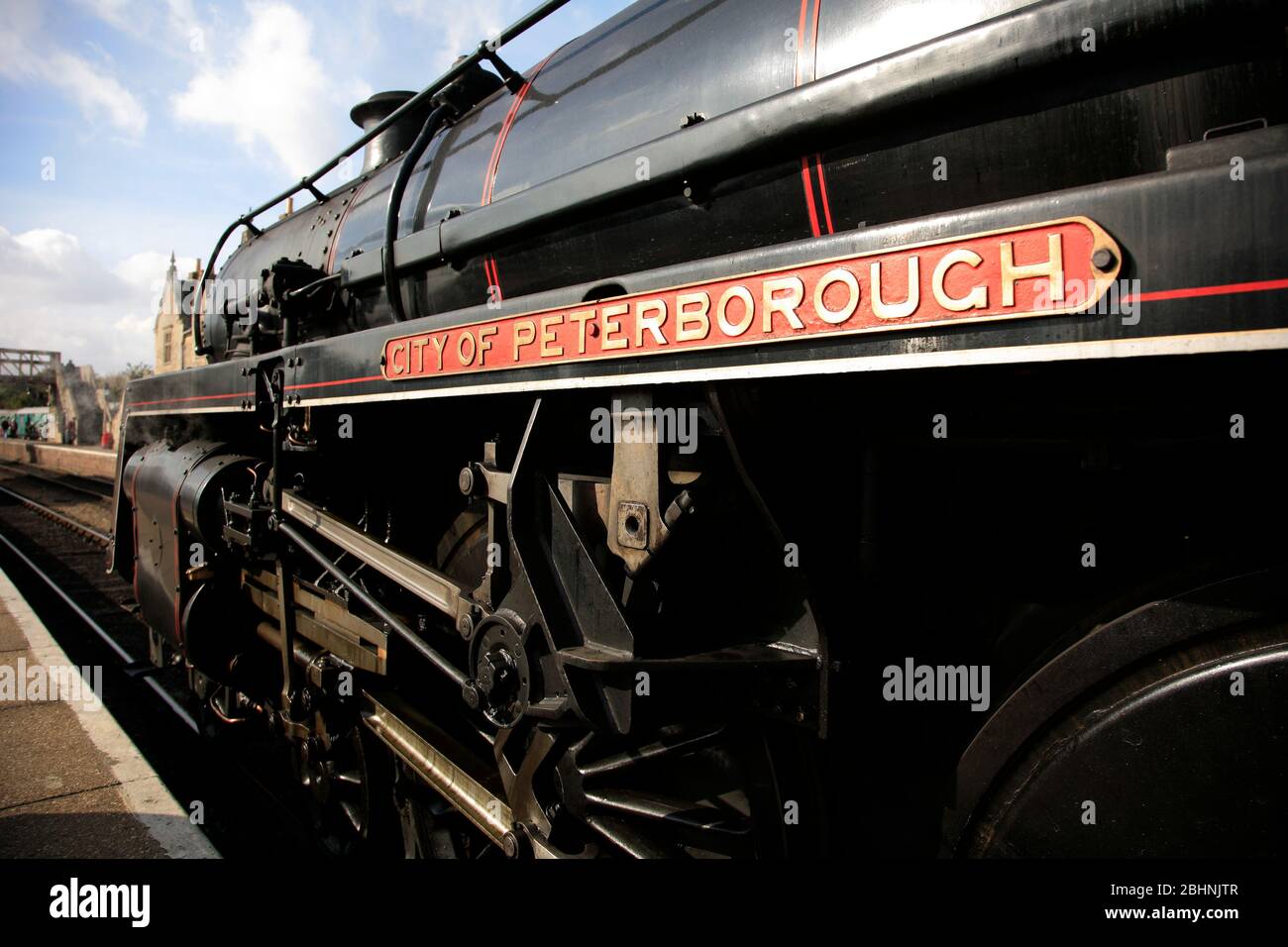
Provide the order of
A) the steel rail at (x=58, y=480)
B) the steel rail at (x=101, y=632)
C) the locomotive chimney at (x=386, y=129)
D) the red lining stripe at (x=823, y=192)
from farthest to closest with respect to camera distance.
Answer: the steel rail at (x=58, y=480), the steel rail at (x=101, y=632), the locomotive chimney at (x=386, y=129), the red lining stripe at (x=823, y=192)

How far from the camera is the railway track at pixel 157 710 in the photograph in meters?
3.87

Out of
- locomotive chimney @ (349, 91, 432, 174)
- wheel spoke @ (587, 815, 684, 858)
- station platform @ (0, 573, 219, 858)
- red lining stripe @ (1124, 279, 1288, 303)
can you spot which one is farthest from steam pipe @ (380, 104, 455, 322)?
red lining stripe @ (1124, 279, 1288, 303)

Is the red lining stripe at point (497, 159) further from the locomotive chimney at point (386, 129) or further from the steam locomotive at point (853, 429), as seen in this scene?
the locomotive chimney at point (386, 129)

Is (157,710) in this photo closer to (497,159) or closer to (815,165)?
(497,159)

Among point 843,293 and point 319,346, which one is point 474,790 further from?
point 843,293

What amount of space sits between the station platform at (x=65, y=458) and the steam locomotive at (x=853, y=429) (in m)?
18.8

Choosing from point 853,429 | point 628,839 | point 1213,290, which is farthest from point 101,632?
point 1213,290

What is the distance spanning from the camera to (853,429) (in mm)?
1770

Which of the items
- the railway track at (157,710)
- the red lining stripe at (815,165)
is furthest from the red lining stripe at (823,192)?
the railway track at (157,710)

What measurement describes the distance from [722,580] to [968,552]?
2.04ft

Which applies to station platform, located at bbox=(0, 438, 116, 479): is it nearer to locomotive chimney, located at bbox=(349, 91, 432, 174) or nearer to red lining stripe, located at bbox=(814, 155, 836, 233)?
locomotive chimney, located at bbox=(349, 91, 432, 174)

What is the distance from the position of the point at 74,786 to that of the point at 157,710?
209 cm

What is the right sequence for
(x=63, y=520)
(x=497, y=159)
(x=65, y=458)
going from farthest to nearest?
(x=65, y=458) → (x=63, y=520) → (x=497, y=159)

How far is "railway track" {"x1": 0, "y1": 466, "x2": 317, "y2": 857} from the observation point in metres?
3.87
